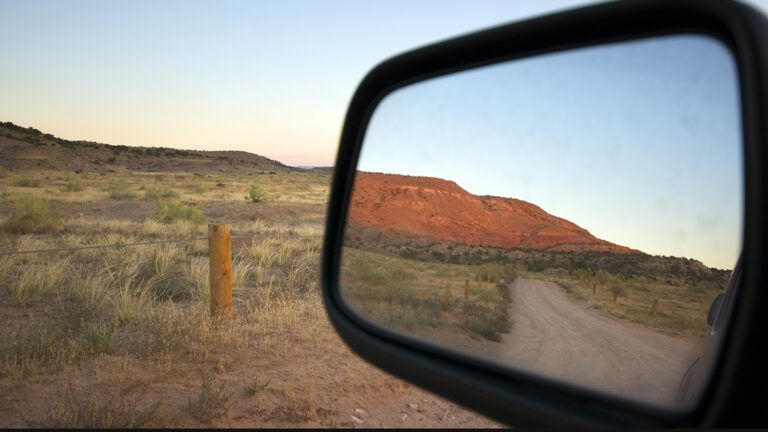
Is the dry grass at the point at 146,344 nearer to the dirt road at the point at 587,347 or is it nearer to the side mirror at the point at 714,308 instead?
the dirt road at the point at 587,347

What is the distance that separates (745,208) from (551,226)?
550mm

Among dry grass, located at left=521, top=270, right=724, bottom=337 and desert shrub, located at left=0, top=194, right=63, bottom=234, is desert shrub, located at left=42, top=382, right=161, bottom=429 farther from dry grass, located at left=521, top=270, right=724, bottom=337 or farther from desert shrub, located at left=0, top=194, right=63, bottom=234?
desert shrub, located at left=0, top=194, right=63, bottom=234

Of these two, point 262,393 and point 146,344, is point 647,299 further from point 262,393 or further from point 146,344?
point 146,344

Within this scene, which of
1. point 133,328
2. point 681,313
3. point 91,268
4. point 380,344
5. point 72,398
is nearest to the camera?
point 681,313

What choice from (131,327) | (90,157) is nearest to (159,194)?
(131,327)

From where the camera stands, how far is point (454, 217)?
2018mm

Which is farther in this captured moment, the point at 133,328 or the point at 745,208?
the point at 133,328

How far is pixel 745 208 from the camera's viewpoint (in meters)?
1.08

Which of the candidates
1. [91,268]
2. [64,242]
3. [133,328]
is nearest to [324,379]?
[133,328]

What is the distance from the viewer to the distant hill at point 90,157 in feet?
331

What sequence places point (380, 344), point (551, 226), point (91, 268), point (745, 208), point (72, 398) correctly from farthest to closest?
point (91, 268)
point (72, 398)
point (380, 344)
point (551, 226)
point (745, 208)

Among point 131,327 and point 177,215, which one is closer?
point 131,327

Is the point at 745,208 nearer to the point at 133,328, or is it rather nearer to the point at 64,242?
the point at 133,328

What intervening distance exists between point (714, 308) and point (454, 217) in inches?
32.5
